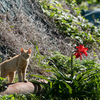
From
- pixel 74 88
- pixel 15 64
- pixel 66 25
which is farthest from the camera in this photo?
pixel 66 25

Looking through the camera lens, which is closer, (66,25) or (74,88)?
(74,88)

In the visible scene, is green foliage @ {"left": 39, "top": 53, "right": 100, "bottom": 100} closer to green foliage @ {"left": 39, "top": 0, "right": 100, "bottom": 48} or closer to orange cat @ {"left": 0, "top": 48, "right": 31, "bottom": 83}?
orange cat @ {"left": 0, "top": 48, "right": 31, "bottom": 83}

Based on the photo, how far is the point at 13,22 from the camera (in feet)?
17.7

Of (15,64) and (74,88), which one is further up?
(15,64)

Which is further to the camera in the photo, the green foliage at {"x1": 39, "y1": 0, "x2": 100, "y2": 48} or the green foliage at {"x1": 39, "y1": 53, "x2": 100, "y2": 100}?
the green foliage at {"x1": 39, "y1": 0, "x2": 100, "y2": 48}

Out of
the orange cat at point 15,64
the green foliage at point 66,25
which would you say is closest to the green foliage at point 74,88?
the orange cat at point 15,64

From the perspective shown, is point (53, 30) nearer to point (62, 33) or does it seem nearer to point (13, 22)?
point (62, 33)

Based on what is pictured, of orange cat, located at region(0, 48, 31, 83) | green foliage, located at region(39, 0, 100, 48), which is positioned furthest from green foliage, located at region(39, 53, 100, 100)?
green foliage, located at region(39, 0, 100, 48)

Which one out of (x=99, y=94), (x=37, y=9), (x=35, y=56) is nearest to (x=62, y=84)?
(x=99, y=94)

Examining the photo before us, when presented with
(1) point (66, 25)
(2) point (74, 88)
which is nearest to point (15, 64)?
(2) point (74, 88)

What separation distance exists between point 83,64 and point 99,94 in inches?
86.2

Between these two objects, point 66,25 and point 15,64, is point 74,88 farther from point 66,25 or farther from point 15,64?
point 66,25

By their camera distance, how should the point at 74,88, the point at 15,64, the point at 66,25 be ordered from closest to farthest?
the point at 15,64 → the point at 74,88 → the point at 66,25

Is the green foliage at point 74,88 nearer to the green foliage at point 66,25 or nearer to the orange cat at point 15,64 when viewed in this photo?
the orange cat at point 15,64
